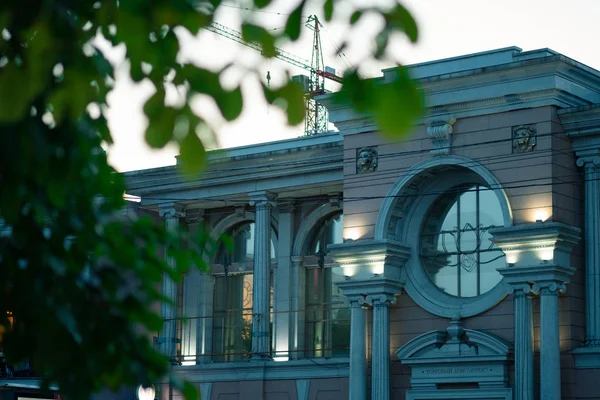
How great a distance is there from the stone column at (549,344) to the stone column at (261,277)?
9303 millimetres

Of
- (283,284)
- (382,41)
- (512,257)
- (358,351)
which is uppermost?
(283,284)

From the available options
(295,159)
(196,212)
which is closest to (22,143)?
(295,159)

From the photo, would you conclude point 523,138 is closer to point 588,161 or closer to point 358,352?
point 588,161

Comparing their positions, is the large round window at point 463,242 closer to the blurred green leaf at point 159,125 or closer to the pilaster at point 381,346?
the pilaster at point 381,346

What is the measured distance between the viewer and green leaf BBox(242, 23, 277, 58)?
5.86 metres

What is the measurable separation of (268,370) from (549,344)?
9.51m

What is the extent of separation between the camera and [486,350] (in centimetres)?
2786

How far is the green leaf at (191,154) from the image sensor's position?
556 cm

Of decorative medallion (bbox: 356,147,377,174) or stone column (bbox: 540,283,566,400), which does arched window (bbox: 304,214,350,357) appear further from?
stone column (bbox: 540,283,566,400)

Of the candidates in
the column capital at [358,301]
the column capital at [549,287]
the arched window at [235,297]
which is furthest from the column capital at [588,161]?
the arched window at [235,297]

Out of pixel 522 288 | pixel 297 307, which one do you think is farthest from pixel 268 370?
pixel 522 288

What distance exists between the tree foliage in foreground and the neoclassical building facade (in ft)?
66.8

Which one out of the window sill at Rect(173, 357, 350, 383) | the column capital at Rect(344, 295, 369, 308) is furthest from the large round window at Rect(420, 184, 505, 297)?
→ the window sill at Rect(173, 357, 350, 383)

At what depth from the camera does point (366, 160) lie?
3045 centimetres
